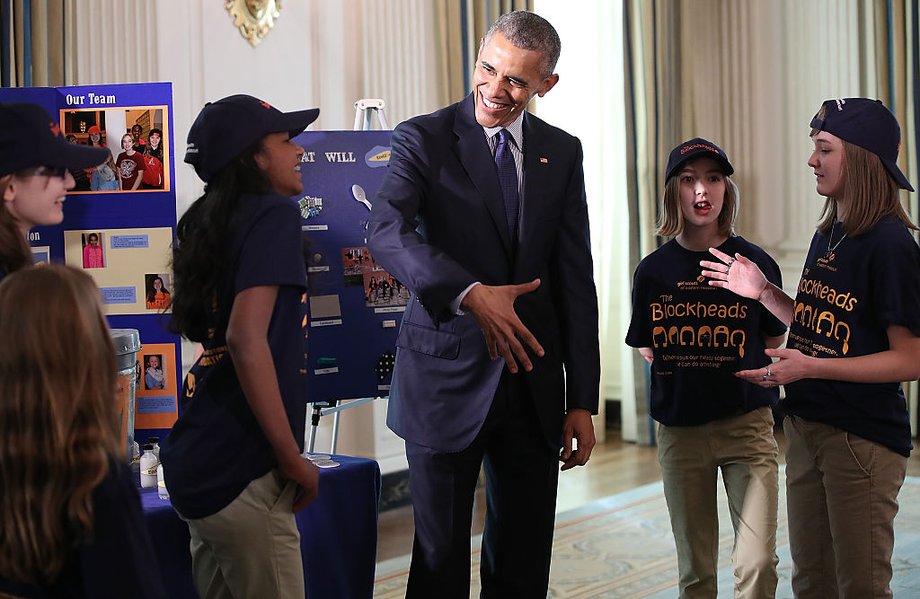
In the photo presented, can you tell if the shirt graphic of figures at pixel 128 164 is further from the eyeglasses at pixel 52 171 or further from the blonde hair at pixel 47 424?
the blonde hair at pixel 47 424

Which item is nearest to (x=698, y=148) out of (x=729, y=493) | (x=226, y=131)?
(x=729, y=493)

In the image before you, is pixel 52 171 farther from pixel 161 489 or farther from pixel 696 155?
pixel 696 155

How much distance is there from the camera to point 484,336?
2088 mm

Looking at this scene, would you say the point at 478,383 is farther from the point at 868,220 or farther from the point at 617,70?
the point at 617,70

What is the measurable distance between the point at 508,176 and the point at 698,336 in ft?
2.52

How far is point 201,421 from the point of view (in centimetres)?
182

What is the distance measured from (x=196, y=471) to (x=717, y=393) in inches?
53.3

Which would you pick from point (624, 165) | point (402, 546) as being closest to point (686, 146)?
point (402, 546)

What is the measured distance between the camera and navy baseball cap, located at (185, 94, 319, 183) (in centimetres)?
185

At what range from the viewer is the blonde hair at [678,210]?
2709mm

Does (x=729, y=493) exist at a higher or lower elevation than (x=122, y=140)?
lower

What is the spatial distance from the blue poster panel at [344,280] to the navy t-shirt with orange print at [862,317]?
1364 millimetres

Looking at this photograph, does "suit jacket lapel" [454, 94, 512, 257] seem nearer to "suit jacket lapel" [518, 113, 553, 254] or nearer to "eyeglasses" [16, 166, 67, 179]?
"suit jacket lapel" [518, 113, 553, 254]

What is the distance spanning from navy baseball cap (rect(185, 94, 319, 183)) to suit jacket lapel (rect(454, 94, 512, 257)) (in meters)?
0.44
